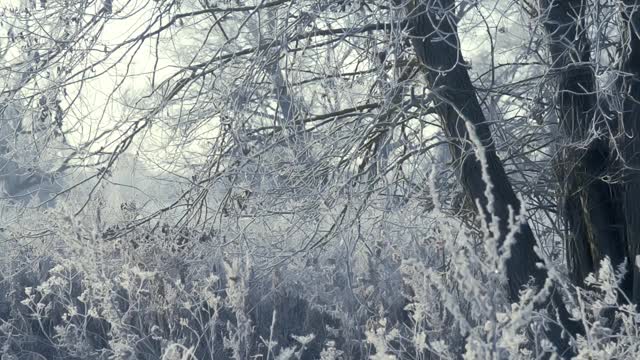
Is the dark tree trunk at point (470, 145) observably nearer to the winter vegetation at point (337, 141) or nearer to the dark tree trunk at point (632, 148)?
the winter vegetation at point (337, 141)

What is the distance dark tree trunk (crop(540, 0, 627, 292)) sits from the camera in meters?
5.58

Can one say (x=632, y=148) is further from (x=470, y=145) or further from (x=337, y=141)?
(x=337, y=141)

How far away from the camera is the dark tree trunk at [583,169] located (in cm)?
558

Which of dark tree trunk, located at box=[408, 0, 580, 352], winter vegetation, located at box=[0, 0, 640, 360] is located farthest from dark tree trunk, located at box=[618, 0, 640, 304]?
dark tree trunk, located at box=[408, 0, 580, 352]

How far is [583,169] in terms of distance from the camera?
18.7 feet

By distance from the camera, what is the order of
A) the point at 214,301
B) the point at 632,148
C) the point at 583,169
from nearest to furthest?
the point at 214,301
the point at 632,148
the point at 583,169

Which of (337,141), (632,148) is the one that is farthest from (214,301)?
(632,148)

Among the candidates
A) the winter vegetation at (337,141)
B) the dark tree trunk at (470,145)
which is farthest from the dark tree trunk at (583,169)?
the dark tree trunk at (470,145)

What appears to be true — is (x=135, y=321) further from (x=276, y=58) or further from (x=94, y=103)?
(x=276, y=58)

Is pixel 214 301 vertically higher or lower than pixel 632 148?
lower

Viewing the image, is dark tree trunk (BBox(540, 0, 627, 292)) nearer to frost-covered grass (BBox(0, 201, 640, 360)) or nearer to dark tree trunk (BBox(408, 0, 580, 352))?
frost-covered grass (BBox(0, 201, 640, 360))

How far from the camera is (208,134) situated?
6.14m

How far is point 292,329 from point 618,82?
2.66 m

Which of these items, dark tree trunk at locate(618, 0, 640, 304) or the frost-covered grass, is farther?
the frost-covered grass
